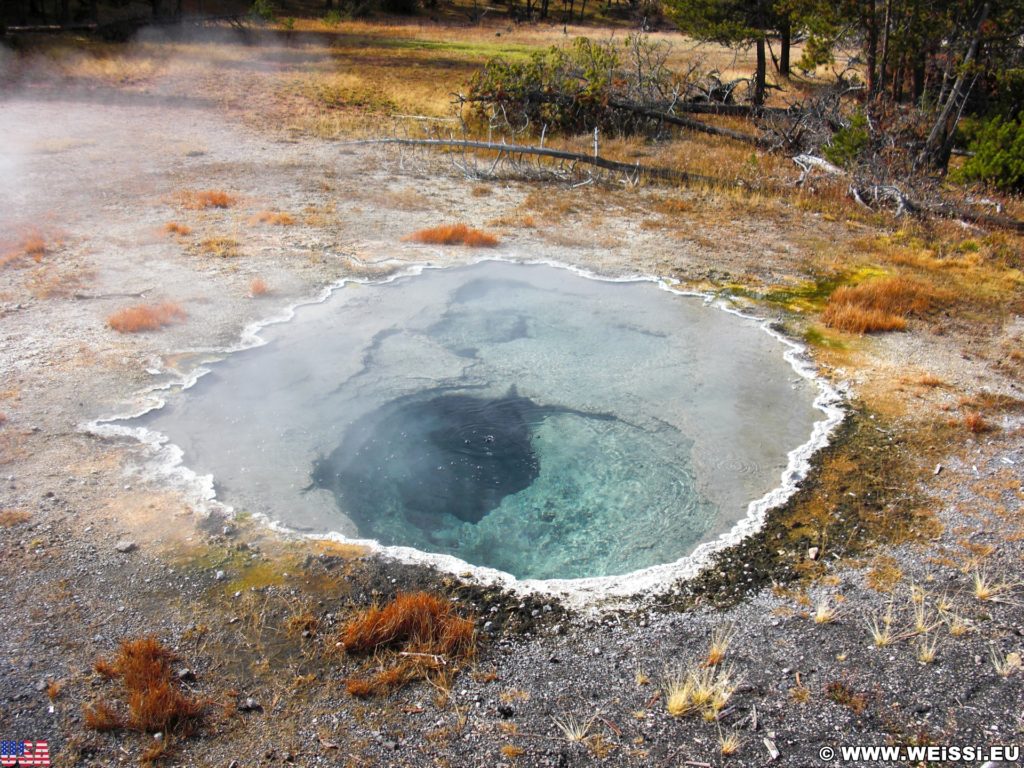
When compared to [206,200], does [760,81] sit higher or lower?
higher

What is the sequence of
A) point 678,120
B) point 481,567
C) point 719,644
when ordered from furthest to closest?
point 678,120
point 481,567
point 719,644

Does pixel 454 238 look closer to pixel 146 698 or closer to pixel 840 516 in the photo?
pixel 840 516

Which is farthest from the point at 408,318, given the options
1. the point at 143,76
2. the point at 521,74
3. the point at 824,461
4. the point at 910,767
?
the point at 143,76

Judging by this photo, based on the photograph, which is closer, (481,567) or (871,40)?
(481,567)

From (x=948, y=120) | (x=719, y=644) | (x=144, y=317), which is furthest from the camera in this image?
(x=948, y=120)

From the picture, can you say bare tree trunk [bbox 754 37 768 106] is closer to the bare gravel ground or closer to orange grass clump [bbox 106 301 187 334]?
the bare gravel ground

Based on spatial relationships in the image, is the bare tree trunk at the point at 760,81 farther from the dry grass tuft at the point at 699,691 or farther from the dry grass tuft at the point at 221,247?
the dry grass tuft at the point at 699,691

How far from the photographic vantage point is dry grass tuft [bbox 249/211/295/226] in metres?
11.5

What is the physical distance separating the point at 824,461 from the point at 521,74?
14.5 meters

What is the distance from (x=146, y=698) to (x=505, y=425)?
3.68 meters

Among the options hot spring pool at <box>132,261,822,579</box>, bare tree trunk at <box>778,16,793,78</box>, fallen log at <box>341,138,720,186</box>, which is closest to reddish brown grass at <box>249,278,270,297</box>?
hot spring pool at <box>132,261,822,579</box>

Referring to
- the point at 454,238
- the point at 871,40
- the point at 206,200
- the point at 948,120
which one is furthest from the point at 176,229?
the point at 948,120

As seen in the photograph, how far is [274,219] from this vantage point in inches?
455

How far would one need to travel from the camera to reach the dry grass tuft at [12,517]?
17.3 ft
